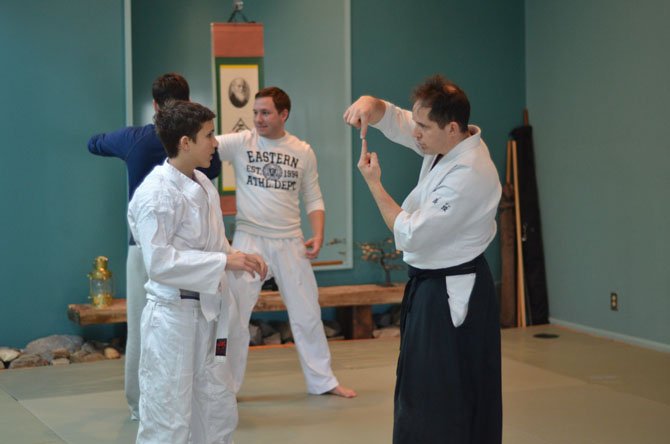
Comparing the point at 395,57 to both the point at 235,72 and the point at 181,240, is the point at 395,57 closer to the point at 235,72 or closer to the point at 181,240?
the point at 235,72

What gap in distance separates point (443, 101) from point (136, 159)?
66.5 inches

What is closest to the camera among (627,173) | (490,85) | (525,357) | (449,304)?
(449,304)

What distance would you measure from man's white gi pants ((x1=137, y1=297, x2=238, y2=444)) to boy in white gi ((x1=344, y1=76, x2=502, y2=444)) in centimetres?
65

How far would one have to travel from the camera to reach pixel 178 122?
3197 mm

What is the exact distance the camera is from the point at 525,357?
585 cm

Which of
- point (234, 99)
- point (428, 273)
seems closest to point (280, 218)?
point (234, 99)

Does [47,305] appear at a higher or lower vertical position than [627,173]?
lower

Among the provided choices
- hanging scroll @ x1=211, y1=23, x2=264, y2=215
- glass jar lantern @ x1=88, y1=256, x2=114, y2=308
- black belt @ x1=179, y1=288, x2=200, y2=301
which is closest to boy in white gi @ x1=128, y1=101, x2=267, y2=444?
black belt @ x1=179, y1=288, x2=200, y2=301

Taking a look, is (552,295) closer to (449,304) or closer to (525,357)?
(525,357)

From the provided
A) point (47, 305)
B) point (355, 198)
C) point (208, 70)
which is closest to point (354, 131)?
point (355, 198)

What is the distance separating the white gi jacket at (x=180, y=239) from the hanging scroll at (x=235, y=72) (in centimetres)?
234

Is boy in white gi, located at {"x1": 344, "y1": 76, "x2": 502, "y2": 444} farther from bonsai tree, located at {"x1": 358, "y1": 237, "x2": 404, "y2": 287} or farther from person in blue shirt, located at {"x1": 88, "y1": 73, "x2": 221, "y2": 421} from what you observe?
bonsai tree, located at {"x1": 358, "y1": 237, "x2": 404, "y2": 287}

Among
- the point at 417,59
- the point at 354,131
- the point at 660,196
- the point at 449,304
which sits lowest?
the point at 449,304

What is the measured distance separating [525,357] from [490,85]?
2359 mm
